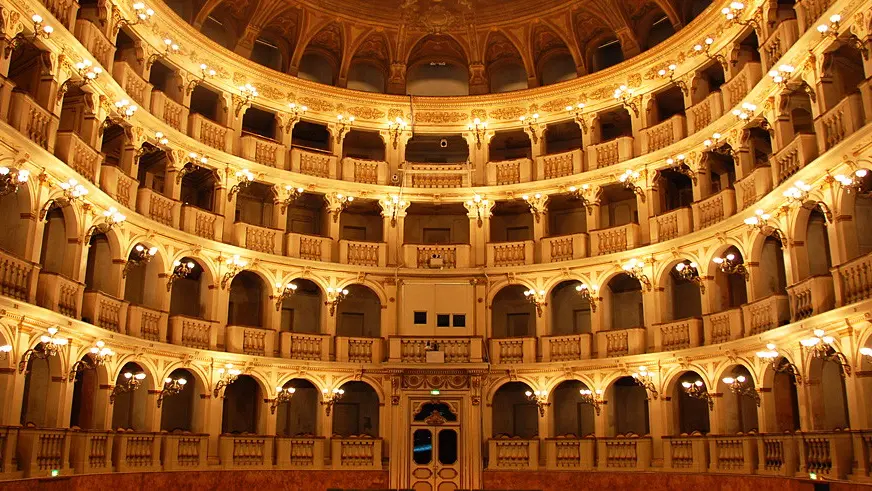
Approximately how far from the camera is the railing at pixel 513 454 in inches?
1305

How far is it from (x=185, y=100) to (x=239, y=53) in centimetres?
435

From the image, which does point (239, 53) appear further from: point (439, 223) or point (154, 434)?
point (154, 434)

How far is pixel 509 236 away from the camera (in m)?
39.2

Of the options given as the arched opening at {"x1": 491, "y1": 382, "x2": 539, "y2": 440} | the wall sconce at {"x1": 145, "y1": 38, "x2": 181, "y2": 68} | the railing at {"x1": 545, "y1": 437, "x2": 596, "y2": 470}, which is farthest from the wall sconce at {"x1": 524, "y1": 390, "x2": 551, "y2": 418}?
the wall sconce at {"x1": 145, "y1": 38, "x2": 181, "y2": 68}

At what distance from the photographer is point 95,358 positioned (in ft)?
85.2

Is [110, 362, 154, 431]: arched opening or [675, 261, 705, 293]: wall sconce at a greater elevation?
[675, 261, 705, 293]: wall sconce

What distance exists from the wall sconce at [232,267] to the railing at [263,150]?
431 cm

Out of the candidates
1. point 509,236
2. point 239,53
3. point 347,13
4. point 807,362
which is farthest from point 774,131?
point 239,53

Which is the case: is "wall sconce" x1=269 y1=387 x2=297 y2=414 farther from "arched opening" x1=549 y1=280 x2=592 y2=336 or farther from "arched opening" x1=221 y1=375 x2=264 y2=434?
"arched opening" x1=549 y1=280 x2=592 y2=336

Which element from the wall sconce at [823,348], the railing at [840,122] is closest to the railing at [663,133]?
the railing at [840,122]

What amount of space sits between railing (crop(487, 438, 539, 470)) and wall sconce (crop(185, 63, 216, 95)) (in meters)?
Result: 18.1

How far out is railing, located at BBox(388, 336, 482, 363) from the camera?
3434cm

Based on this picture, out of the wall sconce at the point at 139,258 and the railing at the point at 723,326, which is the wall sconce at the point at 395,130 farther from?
the railing at the point at 723,326

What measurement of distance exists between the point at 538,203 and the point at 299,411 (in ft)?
44.5
